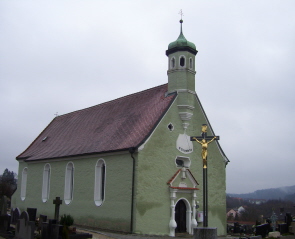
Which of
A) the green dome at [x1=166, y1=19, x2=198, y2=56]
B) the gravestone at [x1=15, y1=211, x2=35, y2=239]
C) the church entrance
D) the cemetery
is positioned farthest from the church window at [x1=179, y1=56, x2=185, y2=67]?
the gravestone at [x1=15, y1=211, x2=35, y2=239]

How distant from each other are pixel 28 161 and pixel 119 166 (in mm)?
11745

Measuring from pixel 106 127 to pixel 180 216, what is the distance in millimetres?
7644

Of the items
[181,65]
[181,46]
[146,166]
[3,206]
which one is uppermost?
[181,46]

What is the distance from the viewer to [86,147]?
2373 cm

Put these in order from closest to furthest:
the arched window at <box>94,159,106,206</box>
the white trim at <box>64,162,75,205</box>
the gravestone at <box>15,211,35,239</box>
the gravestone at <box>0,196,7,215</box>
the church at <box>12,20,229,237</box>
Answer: the gravestone at <box>15,211,35,239</box> → the church at <box>12,20,229,237</box> → the gravestone at <box>0,196,7,215</box> → the arched window at <box>94,159,106,206</box> → the white trim at <box>64,162,75,205</box>

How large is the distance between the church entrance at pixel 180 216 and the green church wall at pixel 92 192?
312cm

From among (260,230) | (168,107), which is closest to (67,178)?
(168,107)

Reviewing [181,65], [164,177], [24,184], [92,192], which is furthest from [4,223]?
[181,65]

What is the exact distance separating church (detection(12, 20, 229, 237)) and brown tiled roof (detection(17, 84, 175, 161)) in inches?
3.4

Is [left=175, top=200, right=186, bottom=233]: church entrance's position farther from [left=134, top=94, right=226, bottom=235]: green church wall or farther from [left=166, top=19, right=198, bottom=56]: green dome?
[left=166, top=19, right=198, bottom=56]: green dome

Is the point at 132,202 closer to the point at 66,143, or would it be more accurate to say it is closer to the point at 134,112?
the point at 134,112

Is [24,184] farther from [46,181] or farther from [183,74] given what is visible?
[183,74]

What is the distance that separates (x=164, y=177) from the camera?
2030 centimetres

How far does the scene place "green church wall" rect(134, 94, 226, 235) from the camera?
19281 millimetres
